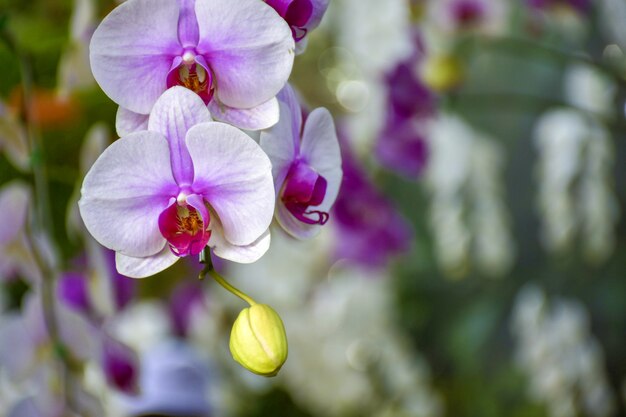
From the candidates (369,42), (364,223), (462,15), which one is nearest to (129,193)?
(364,223)

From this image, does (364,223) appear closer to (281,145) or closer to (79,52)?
(79,52)

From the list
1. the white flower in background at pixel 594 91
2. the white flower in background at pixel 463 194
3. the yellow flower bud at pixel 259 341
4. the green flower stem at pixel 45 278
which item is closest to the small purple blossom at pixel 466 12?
the white flower in background at pixel 594 91

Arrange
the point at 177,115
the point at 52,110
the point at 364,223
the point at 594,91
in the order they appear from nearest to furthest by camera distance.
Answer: the point at 177,115, the point at 52,110, the point at 364,223, the point at 594,91

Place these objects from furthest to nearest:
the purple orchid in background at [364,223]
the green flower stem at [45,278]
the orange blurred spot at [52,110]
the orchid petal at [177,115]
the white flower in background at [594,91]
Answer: the white flower in background at [594,91], the purple orchid in background at [364,223], the orange blurred spot at [52,110], the green flower stem at [45,278], the orchid petal at [177,115]

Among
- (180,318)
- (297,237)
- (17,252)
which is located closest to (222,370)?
(180,318)

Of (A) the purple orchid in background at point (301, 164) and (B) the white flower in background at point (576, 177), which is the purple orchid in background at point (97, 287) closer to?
(A) the purple orchid in background at point (301, 164)

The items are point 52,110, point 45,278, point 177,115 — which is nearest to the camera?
point 177,115

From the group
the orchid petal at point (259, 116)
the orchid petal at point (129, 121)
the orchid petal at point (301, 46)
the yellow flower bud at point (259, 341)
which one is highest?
the orchid petal at point (301, 46)

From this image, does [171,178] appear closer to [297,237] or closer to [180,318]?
[297,237]
